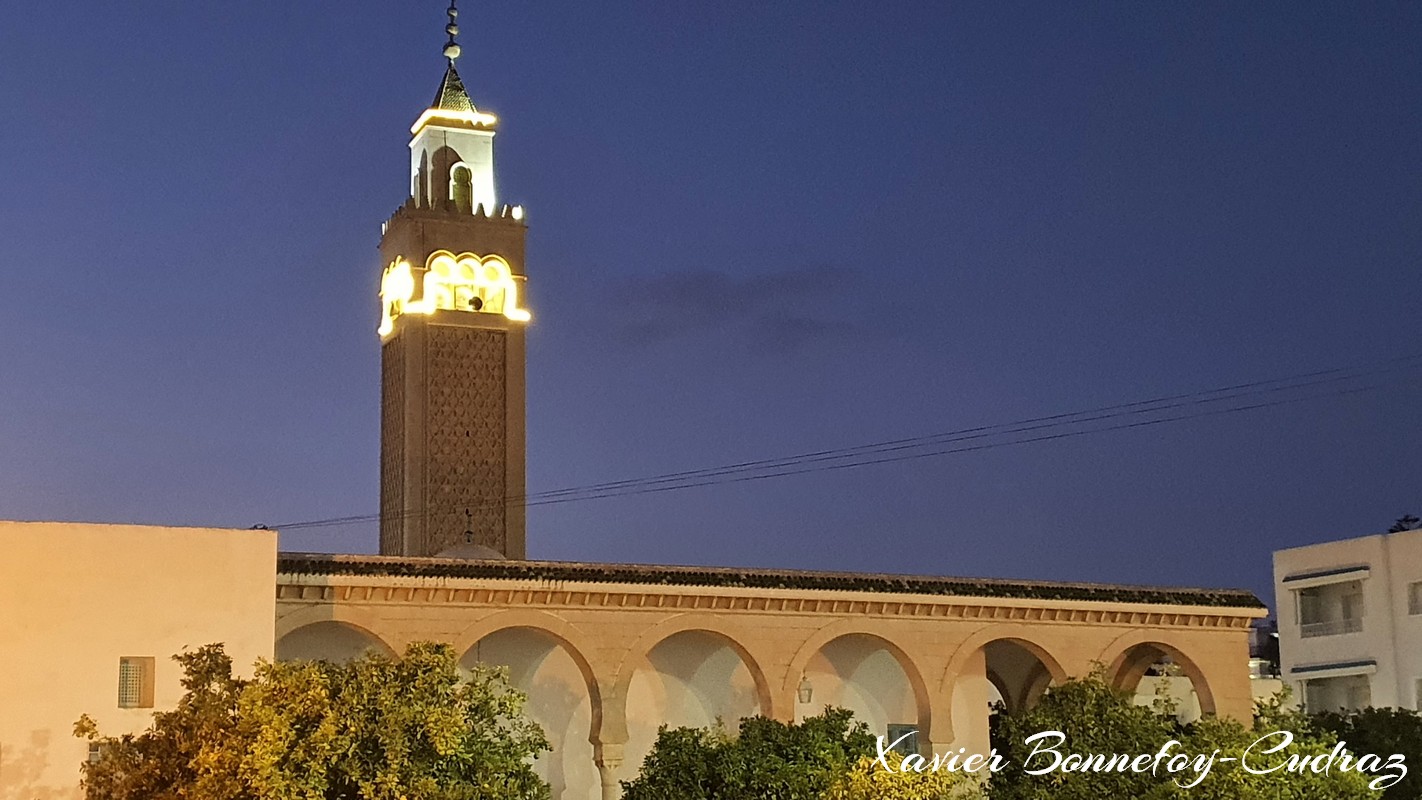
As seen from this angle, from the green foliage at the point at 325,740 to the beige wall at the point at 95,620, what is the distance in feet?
4.73

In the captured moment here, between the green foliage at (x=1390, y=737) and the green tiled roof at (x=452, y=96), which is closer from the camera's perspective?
the green foliage at (x=1390, y=737)

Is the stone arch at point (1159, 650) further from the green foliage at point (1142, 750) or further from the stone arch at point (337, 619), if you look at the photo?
the stone arch at point (337, 619)

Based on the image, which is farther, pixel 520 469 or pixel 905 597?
pixel 520 469

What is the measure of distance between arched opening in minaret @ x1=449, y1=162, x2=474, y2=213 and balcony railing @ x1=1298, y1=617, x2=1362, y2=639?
15193mm

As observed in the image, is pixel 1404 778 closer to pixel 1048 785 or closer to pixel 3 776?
pixel 1048 785

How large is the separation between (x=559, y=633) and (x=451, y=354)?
10.3 meters

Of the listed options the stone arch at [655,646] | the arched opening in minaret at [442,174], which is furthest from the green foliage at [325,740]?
the arched opening in minaret at [442,174]

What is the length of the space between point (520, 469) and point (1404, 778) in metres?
13.9

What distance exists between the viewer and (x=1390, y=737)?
1000 inches

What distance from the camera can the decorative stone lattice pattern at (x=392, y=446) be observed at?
102 ft

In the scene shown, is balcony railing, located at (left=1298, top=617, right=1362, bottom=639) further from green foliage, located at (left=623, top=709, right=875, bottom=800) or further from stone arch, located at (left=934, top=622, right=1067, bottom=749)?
green foliage, located at (left=623, top=709, right=875, bottom=800)

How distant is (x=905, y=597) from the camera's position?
2381 centimetres

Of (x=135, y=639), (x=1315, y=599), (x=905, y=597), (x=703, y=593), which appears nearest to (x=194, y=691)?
(x=135, y=639)

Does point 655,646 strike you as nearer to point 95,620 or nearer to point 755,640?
point 755,640
